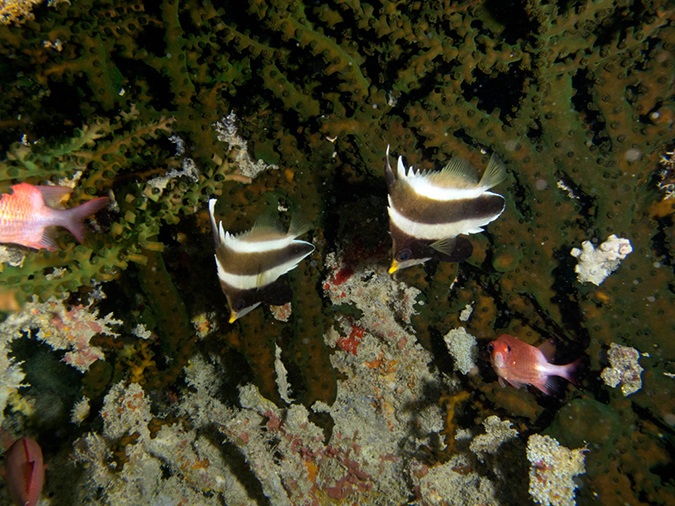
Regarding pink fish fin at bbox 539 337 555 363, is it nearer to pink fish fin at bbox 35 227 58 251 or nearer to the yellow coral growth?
pink fish fin at bbox 35 227 58 251

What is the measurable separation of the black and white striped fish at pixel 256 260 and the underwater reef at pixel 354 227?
559 millimetres

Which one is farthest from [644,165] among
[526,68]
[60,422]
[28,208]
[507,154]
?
[60,422]

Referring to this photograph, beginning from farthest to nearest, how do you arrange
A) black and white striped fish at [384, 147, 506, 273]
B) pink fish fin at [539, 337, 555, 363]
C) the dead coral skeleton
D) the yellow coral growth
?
pink fish fin at [539, 337, 555, 363], the dead coral skeleton, the yellow coral growth, black and white striped fish at [384, 147, 506, 273]

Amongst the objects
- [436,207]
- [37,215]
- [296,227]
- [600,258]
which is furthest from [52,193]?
[600,258]

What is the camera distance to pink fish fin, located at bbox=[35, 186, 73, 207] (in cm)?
251

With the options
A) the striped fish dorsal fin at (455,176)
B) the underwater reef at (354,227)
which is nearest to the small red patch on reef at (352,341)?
the underwater reef at (354,227)

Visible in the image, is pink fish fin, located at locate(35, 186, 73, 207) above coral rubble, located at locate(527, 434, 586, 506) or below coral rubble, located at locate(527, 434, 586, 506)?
above

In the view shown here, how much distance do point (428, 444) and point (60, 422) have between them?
4.39 metres

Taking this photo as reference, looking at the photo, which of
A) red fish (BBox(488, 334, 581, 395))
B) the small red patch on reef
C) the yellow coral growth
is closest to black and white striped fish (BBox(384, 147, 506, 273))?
red fish (BBox(488, 334, 581, 395))

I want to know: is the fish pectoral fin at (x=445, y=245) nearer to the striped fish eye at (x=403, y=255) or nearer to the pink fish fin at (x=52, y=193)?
the striped fish eye at (x=403, y=255)

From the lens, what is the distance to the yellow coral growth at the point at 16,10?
2.49 meters

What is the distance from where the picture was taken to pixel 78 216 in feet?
8.38

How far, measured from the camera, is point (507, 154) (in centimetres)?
273

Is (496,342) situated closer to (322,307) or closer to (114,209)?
(322,307)
